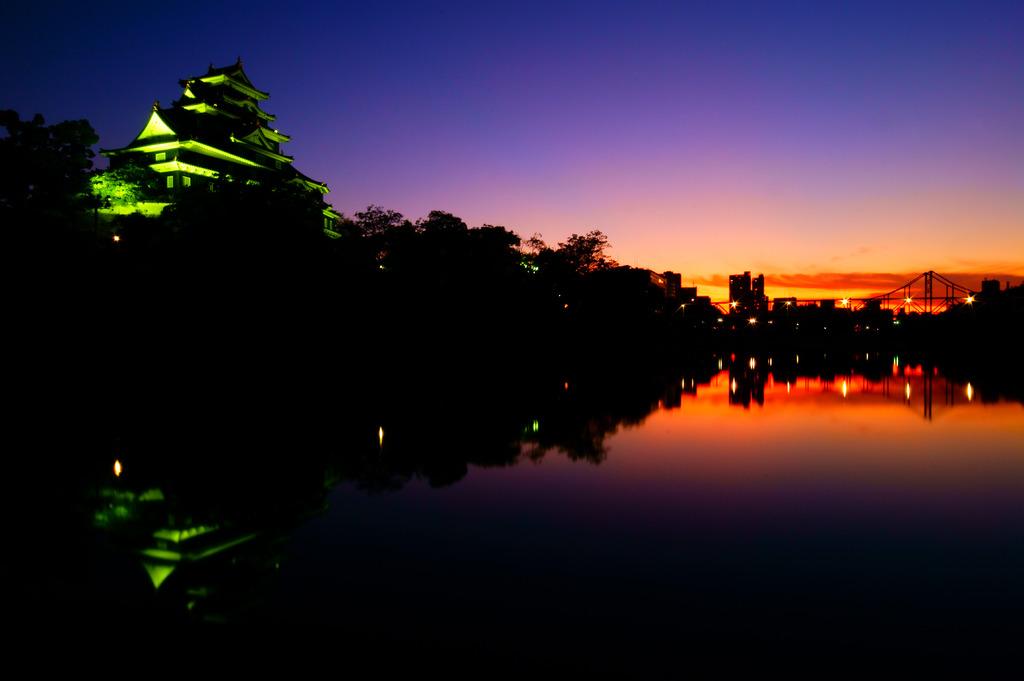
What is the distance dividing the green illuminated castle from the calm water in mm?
31685

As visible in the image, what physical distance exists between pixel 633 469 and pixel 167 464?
24.0ft

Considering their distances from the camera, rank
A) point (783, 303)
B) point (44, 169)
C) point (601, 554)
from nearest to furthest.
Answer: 1. point (601, 554)
2. point (44, 169)
3. point (783, 303)

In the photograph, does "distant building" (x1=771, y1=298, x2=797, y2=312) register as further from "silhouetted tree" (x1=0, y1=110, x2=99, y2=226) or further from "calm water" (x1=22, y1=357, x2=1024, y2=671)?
"calm water" (x1=22, y1=357, x2=1024, y2=671)

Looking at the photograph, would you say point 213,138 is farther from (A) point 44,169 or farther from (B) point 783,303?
(B) point 783,303

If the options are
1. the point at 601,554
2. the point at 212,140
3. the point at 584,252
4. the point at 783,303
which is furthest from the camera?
the point at 783,303

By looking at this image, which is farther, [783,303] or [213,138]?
[783,303]

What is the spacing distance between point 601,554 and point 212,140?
48198 millimetres

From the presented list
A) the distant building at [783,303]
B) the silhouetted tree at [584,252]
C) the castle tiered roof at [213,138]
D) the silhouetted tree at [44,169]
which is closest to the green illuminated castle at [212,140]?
the castle tiered roof at [213,138]

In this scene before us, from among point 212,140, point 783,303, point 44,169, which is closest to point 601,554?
point 44,169

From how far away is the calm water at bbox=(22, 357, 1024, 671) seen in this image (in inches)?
173

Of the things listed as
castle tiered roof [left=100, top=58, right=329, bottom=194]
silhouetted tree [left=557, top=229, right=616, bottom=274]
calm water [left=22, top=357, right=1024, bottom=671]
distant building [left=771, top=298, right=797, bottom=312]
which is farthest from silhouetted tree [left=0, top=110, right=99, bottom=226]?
distant building [left=771, top=298, right=797, bottom=312]

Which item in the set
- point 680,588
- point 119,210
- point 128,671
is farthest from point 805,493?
point 119,210

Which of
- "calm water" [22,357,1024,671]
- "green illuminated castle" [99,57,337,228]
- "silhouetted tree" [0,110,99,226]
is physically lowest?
"calm water" [22,357,1024,671]

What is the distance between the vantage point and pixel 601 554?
5.98 m
